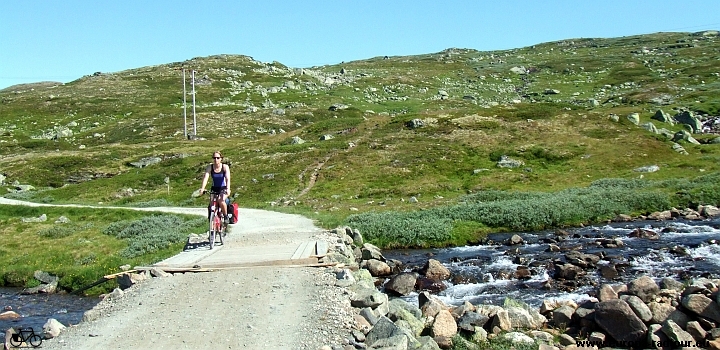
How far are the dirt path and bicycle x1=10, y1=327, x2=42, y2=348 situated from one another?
5.49 feet

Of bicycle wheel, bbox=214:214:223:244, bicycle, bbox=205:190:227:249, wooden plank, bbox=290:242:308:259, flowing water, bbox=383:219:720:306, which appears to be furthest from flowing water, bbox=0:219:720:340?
bicycle wheel, bbox=214:214:223:244

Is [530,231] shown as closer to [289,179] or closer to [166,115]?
[289,179]

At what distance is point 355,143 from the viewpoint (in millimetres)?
73875

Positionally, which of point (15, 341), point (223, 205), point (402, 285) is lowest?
point (402, 285)

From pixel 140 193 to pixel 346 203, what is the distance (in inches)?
1071

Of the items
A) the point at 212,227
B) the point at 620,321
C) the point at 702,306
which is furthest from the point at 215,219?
the point at 702,306

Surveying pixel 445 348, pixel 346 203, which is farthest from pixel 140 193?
pixel 445 348

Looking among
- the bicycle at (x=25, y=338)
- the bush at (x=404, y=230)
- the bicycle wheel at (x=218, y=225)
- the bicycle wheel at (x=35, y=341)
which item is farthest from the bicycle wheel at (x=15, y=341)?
the bush at (x=404, y=230)

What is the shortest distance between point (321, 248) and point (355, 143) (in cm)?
5183

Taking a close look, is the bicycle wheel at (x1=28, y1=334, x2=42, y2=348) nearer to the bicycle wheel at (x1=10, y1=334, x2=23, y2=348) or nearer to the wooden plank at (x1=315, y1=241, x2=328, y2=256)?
the bicycle wheel at (x1=10, y1=334, x2=23, y2=348)

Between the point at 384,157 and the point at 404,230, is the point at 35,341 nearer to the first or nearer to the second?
the point at 404,230

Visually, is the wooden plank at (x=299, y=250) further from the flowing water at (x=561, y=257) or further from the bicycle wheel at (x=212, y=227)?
the flowing water at (x=561, y=257)

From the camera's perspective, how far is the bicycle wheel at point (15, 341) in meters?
14.7

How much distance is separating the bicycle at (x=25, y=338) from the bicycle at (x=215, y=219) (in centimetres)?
719
